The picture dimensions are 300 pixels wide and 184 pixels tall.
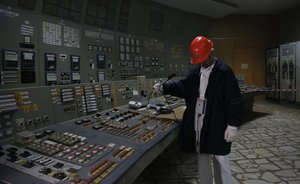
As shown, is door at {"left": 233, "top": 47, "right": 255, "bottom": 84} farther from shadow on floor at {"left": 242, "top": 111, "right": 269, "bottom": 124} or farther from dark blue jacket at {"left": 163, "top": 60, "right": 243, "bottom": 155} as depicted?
dark blue jacket at {"left": 163, "top": 60, "right": 243, "bottom": 155}

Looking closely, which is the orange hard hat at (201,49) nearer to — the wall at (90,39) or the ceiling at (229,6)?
the wall at (90,39)

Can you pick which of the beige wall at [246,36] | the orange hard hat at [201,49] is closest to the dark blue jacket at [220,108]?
the orange hard hat at [201,49]

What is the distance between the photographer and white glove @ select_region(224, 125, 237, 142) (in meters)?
1.82

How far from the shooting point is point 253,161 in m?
3.03

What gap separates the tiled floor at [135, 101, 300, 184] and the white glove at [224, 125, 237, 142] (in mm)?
868

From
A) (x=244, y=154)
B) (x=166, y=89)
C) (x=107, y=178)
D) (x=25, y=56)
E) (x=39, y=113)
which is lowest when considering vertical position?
(x=244, y=154)

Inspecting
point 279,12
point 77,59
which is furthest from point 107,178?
point 279,12

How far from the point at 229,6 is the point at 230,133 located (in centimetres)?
576

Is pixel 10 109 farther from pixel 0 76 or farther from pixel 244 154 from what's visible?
pixel 244 154

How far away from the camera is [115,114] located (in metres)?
2.21

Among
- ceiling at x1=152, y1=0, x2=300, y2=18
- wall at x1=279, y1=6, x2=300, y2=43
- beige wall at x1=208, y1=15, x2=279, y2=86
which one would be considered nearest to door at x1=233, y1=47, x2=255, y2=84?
beige wall at x1=208, y1=15, x2=279, y2=86

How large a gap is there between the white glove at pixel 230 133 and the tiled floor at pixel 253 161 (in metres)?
0.87

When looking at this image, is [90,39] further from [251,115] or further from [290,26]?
[290,26]

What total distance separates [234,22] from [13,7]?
7476 millimetres
